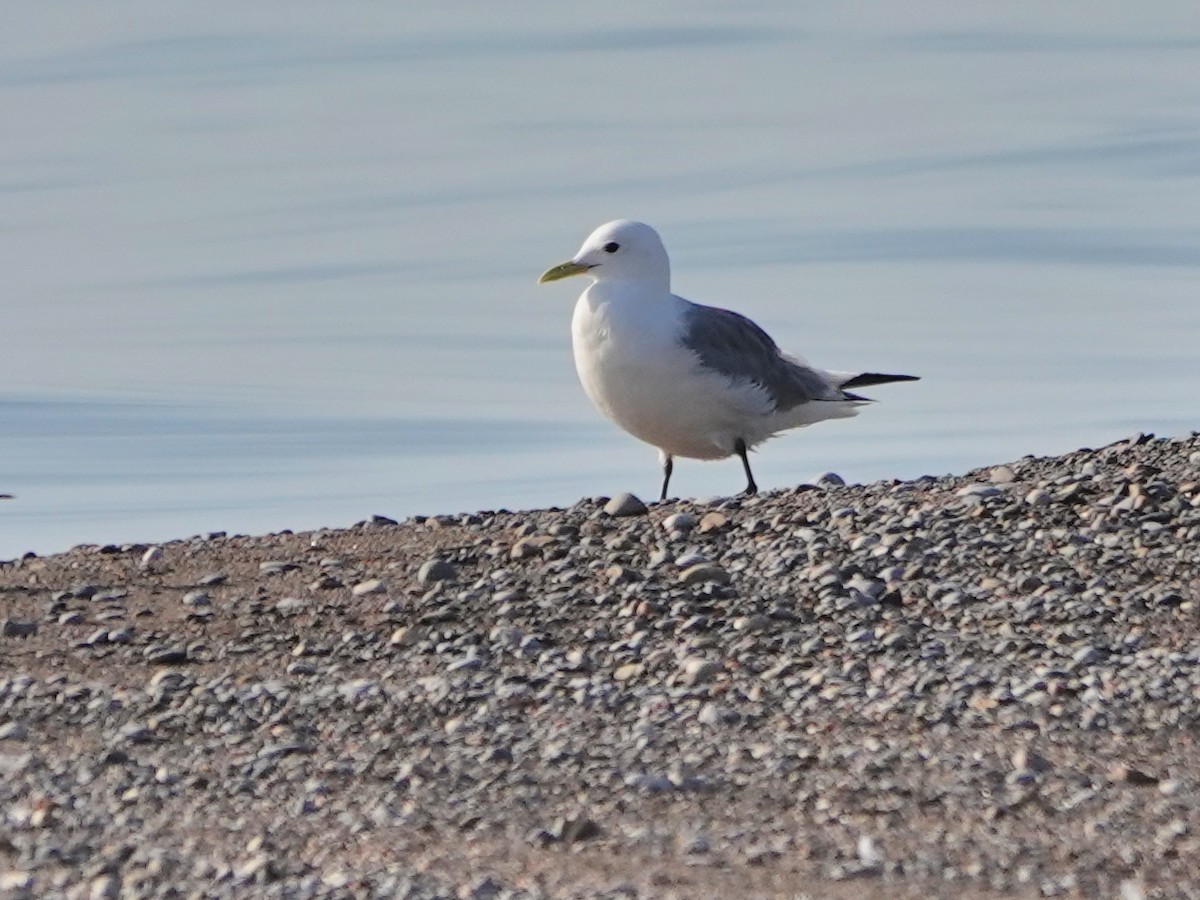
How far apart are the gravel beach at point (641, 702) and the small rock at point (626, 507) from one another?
23mm

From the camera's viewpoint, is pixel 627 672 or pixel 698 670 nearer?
pixel 698 670

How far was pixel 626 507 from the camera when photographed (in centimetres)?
1216

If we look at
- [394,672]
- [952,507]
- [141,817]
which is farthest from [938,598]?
[141,817]

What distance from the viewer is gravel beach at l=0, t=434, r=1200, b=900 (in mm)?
7199

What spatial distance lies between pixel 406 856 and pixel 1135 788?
2341 mm

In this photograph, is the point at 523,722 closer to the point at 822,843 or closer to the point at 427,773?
the point at 427,773

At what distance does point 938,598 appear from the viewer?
993cm

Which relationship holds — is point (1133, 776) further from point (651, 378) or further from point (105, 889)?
point (651, 378)

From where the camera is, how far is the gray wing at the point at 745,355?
14.4 m

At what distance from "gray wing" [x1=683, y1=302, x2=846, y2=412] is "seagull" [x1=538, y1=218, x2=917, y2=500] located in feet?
0.03

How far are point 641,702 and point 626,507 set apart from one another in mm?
3420

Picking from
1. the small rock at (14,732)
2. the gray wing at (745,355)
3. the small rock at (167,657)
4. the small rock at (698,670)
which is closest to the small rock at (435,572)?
the small rock at (167,657)

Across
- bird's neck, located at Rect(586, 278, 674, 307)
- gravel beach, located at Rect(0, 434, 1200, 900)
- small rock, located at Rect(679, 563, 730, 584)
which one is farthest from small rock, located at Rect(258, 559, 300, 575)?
bird's neck, located at Rect(586, 278, 674, 307)

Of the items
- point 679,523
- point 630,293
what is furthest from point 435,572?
point 630,293
